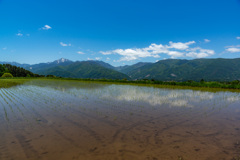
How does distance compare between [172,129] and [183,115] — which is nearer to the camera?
[172,129]

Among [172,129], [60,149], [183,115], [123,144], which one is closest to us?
[60,149]

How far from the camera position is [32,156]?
179 inches

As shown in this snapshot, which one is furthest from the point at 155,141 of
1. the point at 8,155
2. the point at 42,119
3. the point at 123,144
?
the point at 42,119

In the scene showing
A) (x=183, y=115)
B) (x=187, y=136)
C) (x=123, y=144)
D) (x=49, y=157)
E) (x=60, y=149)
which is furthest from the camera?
(x=183, y=115)

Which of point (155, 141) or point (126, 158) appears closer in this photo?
point (126, 158)

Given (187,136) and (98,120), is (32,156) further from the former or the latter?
(187,136)

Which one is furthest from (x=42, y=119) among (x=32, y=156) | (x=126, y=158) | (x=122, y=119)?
(x=126, y=158)

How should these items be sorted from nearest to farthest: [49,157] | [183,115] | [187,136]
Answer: [49,157]
[187,136]
[183,115]

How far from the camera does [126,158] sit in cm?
459

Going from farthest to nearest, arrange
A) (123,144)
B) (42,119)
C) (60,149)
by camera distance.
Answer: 1. (42,119)
2. (123,144)
3. (60,149)

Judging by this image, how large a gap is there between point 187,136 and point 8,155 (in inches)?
282

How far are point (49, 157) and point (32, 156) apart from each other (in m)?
0.59

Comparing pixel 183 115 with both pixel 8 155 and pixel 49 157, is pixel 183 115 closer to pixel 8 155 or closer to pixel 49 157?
pixel 49 157

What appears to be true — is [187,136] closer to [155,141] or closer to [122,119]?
[155,141]
